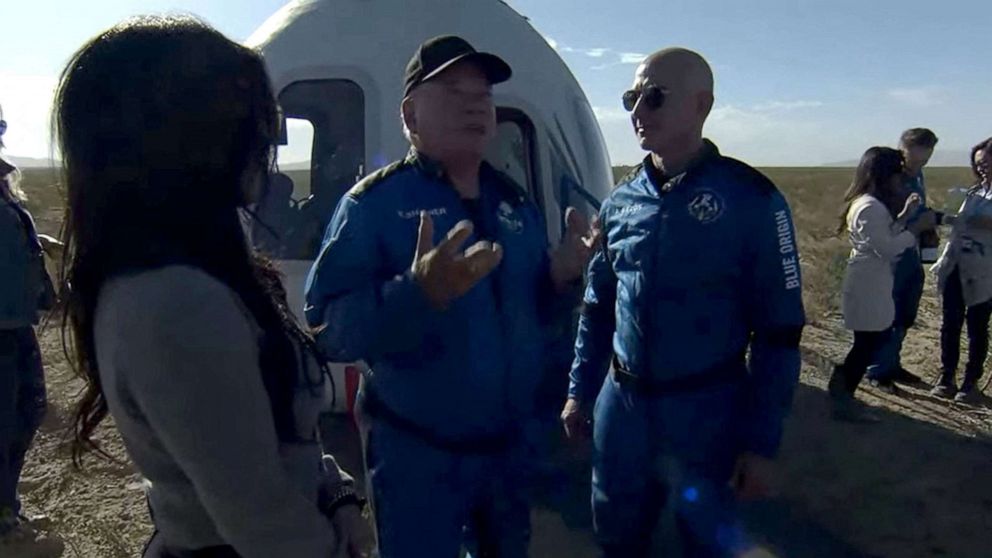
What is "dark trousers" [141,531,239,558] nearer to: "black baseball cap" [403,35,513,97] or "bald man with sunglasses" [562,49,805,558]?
"black baseball cap" [403,35,513,97]

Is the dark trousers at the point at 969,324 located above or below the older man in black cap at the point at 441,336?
below

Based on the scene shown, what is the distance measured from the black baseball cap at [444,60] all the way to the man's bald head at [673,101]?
1.65 ft

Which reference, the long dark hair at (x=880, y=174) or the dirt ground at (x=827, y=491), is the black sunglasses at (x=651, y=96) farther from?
the long dark hair at (x=880, y=174)

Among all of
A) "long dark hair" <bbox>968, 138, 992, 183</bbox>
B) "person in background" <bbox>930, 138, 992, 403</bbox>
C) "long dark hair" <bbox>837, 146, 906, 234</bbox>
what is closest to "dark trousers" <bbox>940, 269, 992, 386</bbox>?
"person in background" <bbox>930, 138, 992, 403</bbox>

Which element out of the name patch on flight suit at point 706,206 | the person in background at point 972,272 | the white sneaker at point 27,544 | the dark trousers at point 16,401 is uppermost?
the name patch on flight suit at point 706,206

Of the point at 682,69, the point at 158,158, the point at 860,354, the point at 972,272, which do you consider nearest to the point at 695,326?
the point at 682,69

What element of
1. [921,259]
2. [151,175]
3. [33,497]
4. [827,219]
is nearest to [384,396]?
[151,175]

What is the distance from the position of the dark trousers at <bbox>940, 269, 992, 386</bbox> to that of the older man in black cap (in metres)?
4.99

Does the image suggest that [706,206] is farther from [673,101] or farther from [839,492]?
[839,492]

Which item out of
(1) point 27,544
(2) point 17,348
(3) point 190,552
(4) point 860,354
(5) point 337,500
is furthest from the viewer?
(4) point 860,354

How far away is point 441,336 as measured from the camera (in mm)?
2363

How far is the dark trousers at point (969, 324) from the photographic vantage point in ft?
20.7

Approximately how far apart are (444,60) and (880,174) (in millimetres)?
4138

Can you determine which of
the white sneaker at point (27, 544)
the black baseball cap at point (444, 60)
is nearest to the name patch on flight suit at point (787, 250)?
the black baseball cap at point (444, 60)
